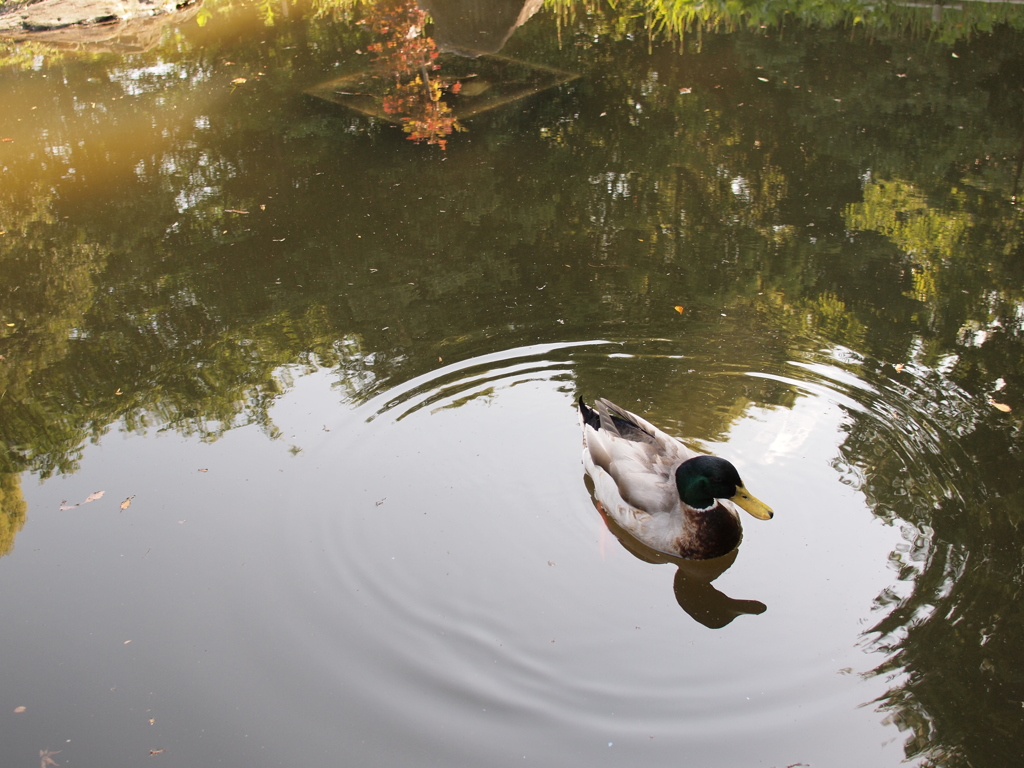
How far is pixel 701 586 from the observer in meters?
3.93

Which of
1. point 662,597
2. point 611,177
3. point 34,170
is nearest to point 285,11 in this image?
point 34,170

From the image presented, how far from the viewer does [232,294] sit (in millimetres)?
6262

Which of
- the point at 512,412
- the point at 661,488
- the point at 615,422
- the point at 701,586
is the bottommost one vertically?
the point at 701,586

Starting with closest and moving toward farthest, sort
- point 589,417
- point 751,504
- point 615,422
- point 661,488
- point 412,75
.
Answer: point 751,504
point 661,488
point 615,422
point 589,417
point 412,75

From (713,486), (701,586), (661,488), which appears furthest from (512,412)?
(701,586)

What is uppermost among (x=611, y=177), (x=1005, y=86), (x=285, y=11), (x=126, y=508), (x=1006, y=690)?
(x=285, y=11)

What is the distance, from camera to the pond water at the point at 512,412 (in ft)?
11.2

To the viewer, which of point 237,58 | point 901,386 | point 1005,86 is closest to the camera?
point 901,386

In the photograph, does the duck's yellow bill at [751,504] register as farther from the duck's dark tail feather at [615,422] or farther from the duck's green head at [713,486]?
the duck's dark tail feather at [615,422]

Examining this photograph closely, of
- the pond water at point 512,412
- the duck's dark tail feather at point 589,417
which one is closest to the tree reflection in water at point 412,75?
the pond water at point 512,412

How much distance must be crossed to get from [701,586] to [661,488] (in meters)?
0.50

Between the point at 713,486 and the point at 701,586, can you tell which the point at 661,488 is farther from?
the point at 701,586

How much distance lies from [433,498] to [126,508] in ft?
5.53

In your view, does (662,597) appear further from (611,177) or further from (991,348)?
(611,177)
